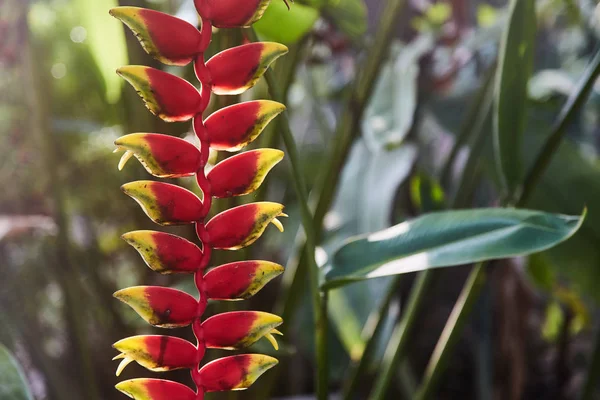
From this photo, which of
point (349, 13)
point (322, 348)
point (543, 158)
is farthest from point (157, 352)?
point (349, 13)

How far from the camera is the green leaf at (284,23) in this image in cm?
24

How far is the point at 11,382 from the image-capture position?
7.5 inches

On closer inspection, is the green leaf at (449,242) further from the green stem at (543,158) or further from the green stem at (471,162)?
the green stem at (471,162)

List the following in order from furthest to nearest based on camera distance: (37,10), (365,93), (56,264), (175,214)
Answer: (37,10) < (56,264) < (365,93) < (175,214)

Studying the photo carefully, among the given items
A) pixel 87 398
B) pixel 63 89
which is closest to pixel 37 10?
pixel 63 89

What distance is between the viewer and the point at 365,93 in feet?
1.21

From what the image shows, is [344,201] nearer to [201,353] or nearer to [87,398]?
[87,398]

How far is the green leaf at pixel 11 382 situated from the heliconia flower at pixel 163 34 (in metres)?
0.14

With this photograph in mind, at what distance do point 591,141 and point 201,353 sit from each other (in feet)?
2.12

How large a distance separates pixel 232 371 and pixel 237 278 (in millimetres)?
22

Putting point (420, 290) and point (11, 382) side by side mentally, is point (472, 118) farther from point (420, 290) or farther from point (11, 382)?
point (11, 382)

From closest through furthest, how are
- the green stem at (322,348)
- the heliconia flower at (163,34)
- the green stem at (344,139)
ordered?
the heliconia flower at (163,34), the green stem at (322,348), the green stem at (344,139)

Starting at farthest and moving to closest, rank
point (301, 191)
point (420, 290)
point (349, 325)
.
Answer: point (349, 325) → point (420, 290) → point (301, 191)

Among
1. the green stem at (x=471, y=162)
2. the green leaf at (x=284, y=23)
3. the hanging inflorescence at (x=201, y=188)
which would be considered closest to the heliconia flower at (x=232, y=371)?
the hanging inflorescence at (x=201, y=188)
